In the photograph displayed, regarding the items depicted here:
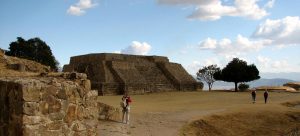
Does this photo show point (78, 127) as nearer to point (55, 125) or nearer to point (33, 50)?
point (55, 125)

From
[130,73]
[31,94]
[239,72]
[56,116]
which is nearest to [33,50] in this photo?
[130,73]

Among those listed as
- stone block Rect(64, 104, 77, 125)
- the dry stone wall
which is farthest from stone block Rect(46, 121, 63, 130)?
stone block Rect(64, 104, 77, 125)

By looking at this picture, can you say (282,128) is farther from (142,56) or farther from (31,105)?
(142,56)

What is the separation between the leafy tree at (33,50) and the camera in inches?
1984

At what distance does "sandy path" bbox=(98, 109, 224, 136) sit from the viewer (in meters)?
13.6

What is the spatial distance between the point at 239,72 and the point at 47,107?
137 ft

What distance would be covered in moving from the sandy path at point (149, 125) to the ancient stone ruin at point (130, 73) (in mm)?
15483

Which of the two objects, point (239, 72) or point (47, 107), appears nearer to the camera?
point (47, 107)

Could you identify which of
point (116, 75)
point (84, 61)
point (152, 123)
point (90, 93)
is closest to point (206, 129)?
point (152, 123)

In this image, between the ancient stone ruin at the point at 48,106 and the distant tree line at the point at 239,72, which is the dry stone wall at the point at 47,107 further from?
the distant tree line at the point at 239,72

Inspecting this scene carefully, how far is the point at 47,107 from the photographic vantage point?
19.5 ft

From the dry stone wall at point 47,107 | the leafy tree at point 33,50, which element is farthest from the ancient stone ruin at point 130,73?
the dry stone wall at point 47,107

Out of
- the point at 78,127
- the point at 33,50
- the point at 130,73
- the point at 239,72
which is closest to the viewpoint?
the point at 78,127

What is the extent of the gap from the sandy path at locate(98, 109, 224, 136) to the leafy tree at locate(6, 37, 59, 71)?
33.7 metres
